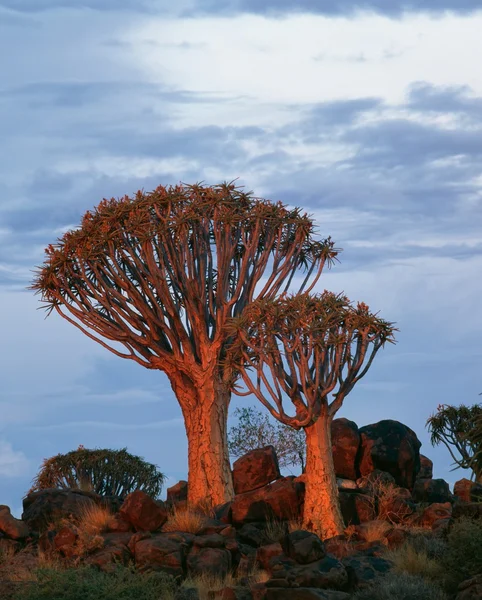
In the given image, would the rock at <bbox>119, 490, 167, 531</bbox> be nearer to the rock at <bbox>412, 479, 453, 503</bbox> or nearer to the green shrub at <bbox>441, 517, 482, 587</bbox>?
the green shrub at <bbox>441, 517, 482, 587</bbox>

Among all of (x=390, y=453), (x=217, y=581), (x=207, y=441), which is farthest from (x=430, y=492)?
(x=217, y=581)

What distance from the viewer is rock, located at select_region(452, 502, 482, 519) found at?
1619 centimetres

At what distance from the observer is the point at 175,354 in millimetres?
21859

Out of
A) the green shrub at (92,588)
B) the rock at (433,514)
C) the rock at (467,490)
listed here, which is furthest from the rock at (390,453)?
the green shrub at (92,588)

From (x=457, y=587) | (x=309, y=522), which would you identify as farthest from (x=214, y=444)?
(x=457, y=587)

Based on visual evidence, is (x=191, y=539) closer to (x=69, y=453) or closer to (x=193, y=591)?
(x=193, y=591)

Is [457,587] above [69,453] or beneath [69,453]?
beneath

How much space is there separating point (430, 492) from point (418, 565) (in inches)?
291

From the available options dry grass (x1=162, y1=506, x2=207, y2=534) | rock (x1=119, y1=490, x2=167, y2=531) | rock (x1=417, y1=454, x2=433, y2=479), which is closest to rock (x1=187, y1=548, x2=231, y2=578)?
dry grass (x1=162, y1=506, x2=207, y2=534)

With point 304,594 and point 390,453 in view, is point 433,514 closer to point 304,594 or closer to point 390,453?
point 390,453

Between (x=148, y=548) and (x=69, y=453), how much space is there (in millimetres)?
10866

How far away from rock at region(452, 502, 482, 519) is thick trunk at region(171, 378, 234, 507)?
622cm

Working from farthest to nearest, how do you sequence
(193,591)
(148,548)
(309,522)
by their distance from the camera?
(309,522)
(148,548)
(193,591)

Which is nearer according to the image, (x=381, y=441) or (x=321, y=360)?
(x=321, y=360)
